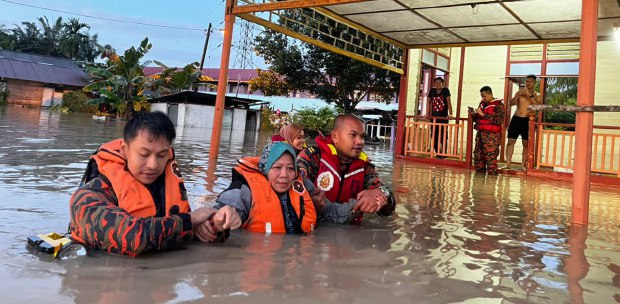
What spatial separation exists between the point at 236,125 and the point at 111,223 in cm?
2475

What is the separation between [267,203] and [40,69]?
130 feet

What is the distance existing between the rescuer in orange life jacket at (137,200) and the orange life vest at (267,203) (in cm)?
45

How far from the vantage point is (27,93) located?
1404 inches

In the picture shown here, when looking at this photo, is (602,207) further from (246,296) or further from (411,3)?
(246,296)

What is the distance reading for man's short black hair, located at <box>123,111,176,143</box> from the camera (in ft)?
7.48

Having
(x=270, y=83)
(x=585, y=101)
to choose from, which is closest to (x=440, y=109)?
(x=585, y=101)

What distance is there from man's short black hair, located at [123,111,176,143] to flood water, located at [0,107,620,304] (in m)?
0.57

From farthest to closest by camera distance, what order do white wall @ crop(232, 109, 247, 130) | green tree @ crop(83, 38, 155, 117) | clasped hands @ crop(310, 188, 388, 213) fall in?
white wall @ crop(232, 109, 247, 130), green tree @ crop(83, 38, 155, 117), clasped hands @ crop(310, 188, 388, 213)

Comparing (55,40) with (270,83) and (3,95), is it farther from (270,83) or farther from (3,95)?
(270,83)

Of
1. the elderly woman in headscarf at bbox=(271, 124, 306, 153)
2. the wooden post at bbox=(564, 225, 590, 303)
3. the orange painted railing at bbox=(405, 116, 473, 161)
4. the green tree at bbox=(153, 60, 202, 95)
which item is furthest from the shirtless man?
the green tree at bbox=(153, 60, 202, 95)

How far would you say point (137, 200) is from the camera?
226cm

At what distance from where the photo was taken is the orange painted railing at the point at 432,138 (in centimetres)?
1132

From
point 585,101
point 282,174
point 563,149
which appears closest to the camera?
point 282,174

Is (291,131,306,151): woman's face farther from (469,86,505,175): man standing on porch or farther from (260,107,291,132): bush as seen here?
(260,107,291,132): bush
